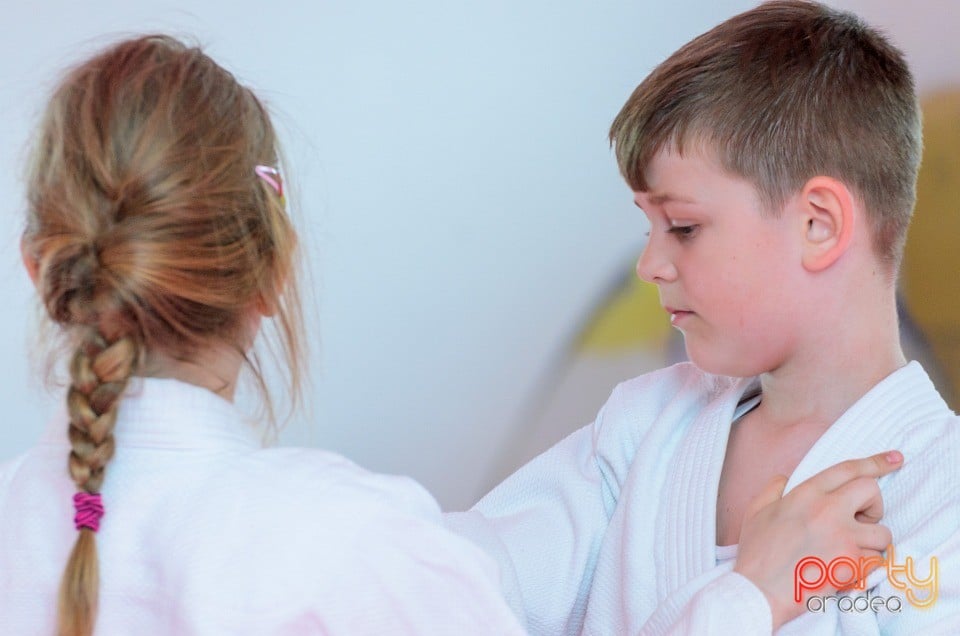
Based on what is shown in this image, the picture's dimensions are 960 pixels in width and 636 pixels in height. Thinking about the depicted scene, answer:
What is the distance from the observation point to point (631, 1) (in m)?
1.62

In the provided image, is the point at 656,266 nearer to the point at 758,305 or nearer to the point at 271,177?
the point at 758,305

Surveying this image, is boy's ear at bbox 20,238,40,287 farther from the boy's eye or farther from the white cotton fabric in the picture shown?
the boy's eye

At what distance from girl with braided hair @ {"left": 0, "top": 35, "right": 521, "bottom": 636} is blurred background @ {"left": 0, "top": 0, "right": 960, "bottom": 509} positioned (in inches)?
32.1

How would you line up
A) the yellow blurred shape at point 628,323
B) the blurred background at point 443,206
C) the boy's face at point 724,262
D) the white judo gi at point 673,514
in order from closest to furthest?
the white judo gi at point 673,514, the boy's face at point 724,262, the blurred background at point 443,206, the yellow blurred shape at point 628,323

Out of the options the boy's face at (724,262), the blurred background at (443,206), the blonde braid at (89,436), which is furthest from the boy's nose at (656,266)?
the blurred background at (443,206)

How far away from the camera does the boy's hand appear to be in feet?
2.55

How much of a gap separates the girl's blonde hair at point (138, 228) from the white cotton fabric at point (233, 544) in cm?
2

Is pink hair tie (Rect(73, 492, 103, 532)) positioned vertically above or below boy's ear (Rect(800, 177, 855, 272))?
below

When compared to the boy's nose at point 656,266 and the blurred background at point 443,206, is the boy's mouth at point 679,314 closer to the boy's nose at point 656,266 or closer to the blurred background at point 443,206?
the boy's nose at point 656,266

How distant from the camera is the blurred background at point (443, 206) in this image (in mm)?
1524

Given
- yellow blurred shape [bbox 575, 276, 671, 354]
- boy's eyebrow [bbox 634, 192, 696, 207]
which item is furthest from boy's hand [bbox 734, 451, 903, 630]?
yellow blurred shape [bbox 575, 276, 671, 354]

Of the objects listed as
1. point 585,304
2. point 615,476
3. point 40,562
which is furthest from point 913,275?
point 40,562

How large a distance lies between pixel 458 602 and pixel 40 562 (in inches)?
9.4

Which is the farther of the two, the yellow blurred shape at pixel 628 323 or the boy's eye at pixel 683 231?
the yellow blurred shape at pixel 628 323
